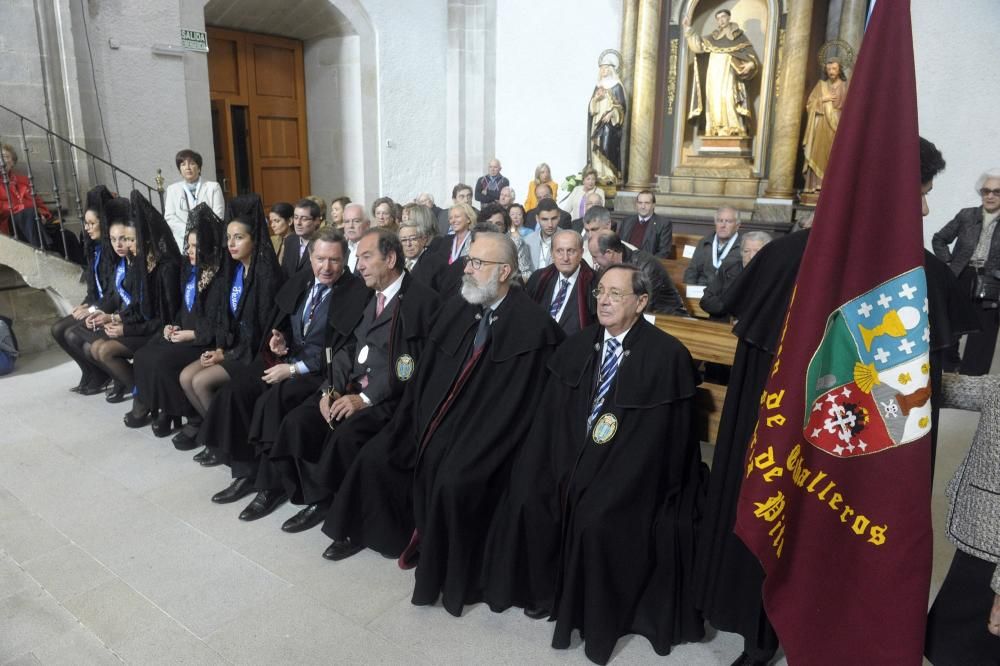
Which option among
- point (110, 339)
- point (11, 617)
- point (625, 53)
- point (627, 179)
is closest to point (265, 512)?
point (11, 617)

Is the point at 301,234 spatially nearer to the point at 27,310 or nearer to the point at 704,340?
the point at 704,340

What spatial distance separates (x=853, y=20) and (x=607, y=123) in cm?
333

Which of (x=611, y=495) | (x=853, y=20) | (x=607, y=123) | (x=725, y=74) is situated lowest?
(x=611, y=495)

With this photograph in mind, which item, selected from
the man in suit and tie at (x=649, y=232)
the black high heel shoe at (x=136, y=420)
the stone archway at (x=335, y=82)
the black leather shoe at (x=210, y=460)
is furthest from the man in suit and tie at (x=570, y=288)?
the stone archway at (x=335, y=82)

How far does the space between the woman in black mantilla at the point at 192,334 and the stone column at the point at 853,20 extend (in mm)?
7951

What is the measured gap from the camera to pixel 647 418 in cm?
272

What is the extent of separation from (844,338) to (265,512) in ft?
10.2

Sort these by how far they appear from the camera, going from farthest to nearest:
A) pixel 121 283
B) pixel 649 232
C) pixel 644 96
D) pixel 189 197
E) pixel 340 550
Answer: pixel 644 96 → pixel 649 232 → pixel 189 197 → pixel 121 283 → pixel 340 550

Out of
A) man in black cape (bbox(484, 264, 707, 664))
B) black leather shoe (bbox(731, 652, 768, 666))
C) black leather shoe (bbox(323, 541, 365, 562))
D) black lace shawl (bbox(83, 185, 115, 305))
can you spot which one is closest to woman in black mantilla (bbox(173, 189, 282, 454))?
black leather shoe (bbox(323, 541, 365, 562))

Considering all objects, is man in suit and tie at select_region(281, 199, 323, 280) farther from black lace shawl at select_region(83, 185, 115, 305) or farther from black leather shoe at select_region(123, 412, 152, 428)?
black leather shoe at select_region(123, 412, 152, 428)

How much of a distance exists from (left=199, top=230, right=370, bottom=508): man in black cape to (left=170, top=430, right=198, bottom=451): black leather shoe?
536 millimetres

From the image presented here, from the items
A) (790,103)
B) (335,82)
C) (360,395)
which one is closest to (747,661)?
(360,395)

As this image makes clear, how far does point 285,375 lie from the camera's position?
13.4ft

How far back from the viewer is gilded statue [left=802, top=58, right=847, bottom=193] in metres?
8.48
